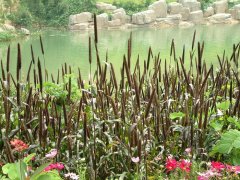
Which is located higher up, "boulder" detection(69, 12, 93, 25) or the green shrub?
"boulder" detection(69, 12, 93, 25)

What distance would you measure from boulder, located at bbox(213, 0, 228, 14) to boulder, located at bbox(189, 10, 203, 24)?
4.70 ft

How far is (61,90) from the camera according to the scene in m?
2.54

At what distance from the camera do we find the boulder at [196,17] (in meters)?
22.8

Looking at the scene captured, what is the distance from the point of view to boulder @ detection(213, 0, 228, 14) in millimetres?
23828

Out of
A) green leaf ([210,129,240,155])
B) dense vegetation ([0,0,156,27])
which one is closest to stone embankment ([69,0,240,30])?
dense vegetation ([0,0,156,27])

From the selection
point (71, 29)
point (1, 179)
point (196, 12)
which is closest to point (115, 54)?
point (1, 179)

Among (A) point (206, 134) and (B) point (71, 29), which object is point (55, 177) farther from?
(B) point (71, 29)

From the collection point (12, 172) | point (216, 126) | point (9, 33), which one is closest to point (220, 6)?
point (9, 33)

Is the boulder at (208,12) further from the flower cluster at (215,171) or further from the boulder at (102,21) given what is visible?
the flower cluster at (215,171)

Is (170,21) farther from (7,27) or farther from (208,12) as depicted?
(7,27)

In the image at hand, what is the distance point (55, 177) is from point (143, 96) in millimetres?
1455

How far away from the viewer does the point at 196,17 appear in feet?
74.9

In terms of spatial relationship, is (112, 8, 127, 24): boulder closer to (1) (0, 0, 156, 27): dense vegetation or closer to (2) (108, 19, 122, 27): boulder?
(2) (108, 19, 122, 27): boulder

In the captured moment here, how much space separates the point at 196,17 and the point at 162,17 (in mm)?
1785
